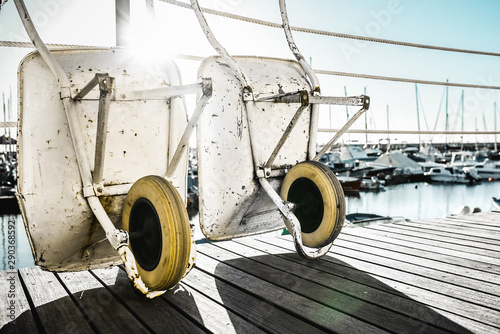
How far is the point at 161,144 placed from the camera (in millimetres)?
1450

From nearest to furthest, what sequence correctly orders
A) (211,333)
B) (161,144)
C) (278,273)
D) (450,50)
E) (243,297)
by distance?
(211,333)
(243,297)
(161,144)
(278,273)
(450,50)

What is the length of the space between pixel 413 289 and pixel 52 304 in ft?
4.28

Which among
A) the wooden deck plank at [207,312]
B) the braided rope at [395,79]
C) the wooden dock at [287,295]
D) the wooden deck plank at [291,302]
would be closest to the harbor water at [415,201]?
the braided rope at [395,79]

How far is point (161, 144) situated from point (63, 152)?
349mm

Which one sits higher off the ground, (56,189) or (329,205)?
(56,189)

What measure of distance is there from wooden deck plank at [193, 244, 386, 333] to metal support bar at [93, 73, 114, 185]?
26.0 inches

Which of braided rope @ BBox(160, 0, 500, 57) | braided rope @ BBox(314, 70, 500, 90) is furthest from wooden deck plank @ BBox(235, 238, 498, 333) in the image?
braided rope @ BBox(160, 0, 500, 57)

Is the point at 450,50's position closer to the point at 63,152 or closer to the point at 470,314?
the point at 470,314

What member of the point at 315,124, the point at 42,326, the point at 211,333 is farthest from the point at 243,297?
the point at 315,124

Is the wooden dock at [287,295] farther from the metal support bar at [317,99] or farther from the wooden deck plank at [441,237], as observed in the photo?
the metal support bar at [317,99]

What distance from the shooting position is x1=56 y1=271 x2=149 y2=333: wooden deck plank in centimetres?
111

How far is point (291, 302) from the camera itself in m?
1.27

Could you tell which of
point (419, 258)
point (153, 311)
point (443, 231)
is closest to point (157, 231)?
point (153, 311)

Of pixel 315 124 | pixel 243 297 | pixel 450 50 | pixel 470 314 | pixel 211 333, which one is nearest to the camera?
pixel 211 333
